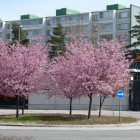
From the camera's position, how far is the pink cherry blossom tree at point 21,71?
1481 inches

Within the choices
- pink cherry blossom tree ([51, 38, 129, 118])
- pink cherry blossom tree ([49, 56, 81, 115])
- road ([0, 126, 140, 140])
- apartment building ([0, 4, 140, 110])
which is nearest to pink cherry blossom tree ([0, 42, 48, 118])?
pink cherry blossom tree ([49, 56, 81, 115])

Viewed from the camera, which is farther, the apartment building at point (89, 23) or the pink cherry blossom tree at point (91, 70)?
the apartment building at point (89, 23)

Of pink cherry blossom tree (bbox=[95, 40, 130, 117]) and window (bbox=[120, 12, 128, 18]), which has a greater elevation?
window (bbox=[120, 12, 128, 18])

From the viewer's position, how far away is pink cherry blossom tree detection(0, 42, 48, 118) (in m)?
37.6

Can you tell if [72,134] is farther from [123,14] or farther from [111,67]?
[123,14]

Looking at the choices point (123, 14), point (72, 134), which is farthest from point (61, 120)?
point (123, 14)

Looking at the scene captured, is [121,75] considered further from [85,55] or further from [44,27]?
[44,27]

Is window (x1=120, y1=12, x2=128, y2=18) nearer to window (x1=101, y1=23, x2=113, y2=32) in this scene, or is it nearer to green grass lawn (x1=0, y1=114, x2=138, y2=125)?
window (x1=101, y1=23, x2=113, y2=32)

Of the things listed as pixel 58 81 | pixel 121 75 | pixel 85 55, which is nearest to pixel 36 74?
pixel 58 81

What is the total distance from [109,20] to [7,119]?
259ft

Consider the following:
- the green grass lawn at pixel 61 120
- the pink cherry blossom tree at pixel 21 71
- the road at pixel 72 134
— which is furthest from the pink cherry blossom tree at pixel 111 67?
the road at pixel 72 134

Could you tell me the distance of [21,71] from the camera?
123ft

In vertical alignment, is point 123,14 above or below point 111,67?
above

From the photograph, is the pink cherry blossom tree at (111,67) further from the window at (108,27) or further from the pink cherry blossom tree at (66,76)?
the window at (108,27)
